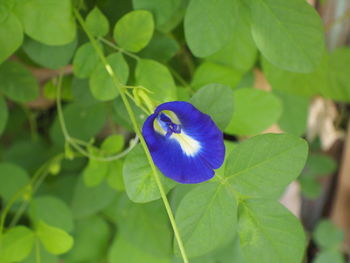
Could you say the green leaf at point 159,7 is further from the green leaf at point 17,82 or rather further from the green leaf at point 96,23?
the green leaf at point 17,82

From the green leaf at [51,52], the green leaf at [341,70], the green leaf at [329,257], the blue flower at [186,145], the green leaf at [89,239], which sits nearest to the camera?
the blue flower at [186,145]

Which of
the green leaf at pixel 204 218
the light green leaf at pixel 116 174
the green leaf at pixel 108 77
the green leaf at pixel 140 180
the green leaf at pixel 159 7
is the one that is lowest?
the light green leaf at pixel 116 174

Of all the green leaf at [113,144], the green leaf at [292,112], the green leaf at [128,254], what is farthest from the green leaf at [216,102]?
the green leaf at [128,254]

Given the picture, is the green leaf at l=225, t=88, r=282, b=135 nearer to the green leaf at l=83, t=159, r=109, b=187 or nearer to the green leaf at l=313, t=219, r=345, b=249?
the green leaf at l=83, t=159, r=109, b=187

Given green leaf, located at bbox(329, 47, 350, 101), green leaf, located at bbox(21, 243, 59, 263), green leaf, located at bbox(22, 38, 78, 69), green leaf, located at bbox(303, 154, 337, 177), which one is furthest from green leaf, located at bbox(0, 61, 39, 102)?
green leaf, located at bbox(303, 154, 337, 177)

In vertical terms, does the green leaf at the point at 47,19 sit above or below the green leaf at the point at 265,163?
above

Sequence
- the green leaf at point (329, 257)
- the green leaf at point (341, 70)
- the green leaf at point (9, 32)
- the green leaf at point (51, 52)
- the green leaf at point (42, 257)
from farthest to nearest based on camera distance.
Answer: the green leaf at point (329, 257) → the green leaf at point (341, 70) → the green leaf at point (42, 257) → the green leaf at point (51, 52) → the green leaf at point (9, 32)

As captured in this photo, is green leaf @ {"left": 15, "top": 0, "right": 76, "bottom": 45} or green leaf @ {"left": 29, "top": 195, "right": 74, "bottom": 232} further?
green leaf @ {"left": 29, "top": 195, "right": 74, "bottom": 232}

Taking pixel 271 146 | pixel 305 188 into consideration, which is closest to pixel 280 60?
pixel 271 146
